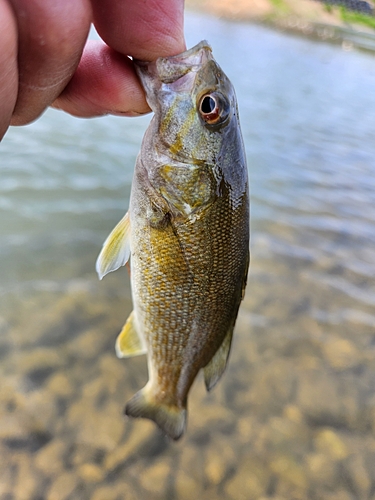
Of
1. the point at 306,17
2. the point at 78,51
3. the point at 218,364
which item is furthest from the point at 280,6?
the point at 78,51

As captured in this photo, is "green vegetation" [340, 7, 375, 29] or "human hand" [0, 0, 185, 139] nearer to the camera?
"human hand" [0, 0, 185, 139]

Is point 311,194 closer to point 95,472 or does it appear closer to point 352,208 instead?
point 352,208

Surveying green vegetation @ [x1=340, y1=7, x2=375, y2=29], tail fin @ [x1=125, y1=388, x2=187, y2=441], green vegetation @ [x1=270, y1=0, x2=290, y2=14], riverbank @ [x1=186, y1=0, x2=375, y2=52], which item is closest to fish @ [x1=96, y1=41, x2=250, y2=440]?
tail fin @ [x1=125, y1=388, x2=187, y2=441]

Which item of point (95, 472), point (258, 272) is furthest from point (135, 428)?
point (258, 272)

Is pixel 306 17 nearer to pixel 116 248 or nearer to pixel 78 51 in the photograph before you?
pixel 116 248

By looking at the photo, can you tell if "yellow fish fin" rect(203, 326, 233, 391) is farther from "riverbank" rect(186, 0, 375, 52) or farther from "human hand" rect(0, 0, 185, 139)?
"riverbank" rect(186, 0, 375, 52)

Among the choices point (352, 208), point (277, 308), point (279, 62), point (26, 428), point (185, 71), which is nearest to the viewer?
point (185, 71)
